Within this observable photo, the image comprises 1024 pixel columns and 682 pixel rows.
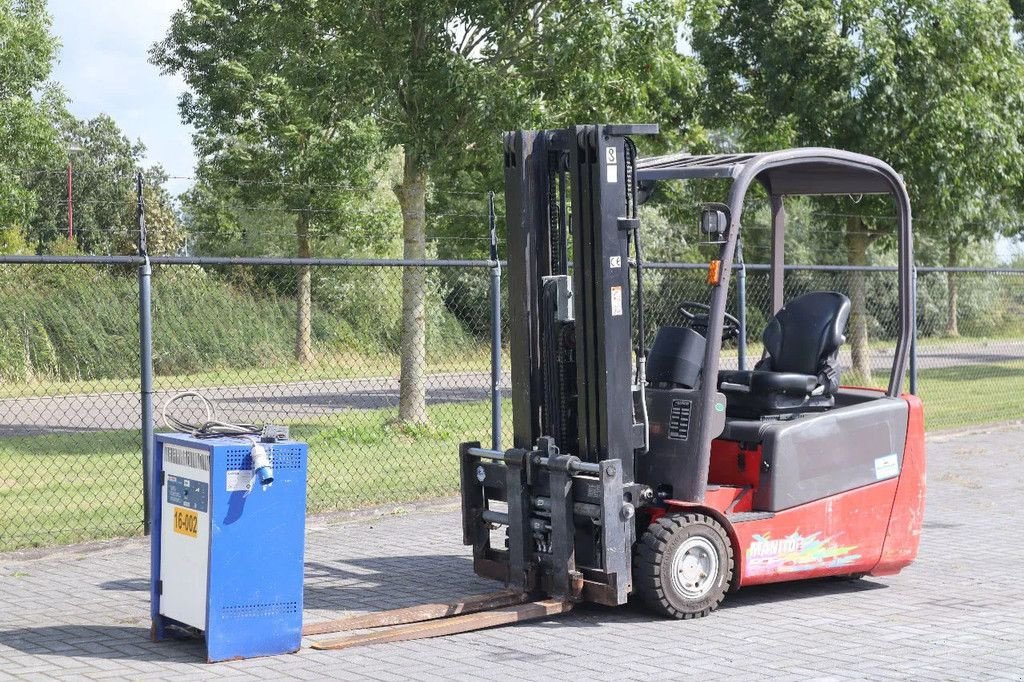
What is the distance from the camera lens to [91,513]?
36.4 feet

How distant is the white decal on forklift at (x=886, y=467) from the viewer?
796 cm

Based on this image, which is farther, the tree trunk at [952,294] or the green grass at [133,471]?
the tree trunk at [952,294]

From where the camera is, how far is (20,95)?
1041 inches

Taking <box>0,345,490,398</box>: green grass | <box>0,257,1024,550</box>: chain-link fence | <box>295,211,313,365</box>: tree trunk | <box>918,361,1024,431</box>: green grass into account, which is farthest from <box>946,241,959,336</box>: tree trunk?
<box>0,345,490,398</box>: green grass

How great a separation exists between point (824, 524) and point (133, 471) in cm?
846

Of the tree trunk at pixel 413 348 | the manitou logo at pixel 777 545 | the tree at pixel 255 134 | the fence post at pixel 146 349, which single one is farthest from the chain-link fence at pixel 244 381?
the manitou logo at pixel 777 545

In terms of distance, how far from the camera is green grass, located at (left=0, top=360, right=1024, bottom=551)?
425 inches

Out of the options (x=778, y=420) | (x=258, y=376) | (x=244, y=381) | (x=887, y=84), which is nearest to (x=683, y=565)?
(x=778, y=420)

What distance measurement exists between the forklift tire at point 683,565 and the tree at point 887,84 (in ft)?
50.7

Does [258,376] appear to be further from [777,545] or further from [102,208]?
[102,208]

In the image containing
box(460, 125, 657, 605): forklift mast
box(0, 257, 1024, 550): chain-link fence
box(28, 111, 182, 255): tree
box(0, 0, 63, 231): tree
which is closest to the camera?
box(460, 125, 657, 605): forklift mast

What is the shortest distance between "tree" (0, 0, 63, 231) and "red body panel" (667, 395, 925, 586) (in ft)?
66.3

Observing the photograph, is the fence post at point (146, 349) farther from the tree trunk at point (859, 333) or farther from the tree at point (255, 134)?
the tree trunk at point (859, 333)

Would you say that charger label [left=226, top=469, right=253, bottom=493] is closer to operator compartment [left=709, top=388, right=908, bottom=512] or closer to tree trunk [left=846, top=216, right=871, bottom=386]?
operator compartment [left=709, top=388, right=908, bottom=512]
